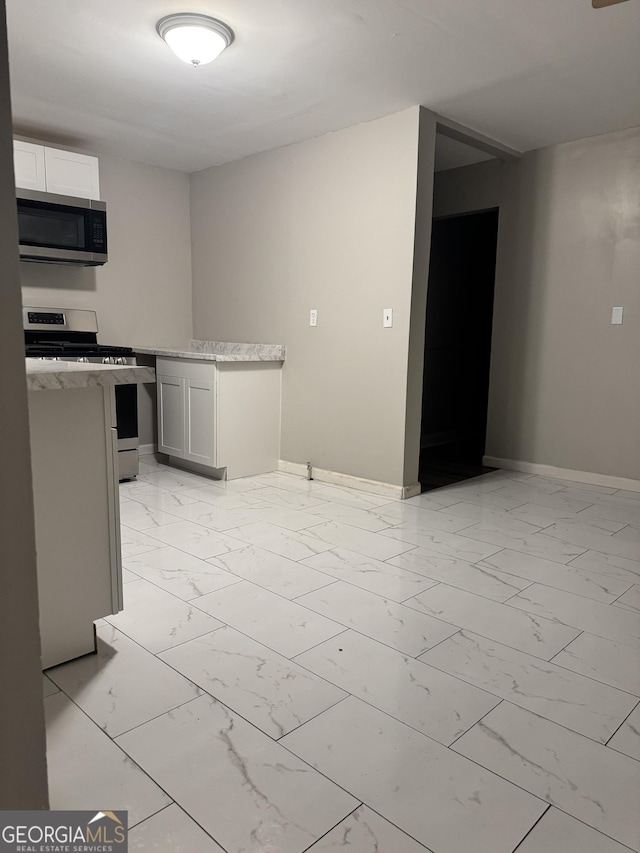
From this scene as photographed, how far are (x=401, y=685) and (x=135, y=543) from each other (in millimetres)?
1628

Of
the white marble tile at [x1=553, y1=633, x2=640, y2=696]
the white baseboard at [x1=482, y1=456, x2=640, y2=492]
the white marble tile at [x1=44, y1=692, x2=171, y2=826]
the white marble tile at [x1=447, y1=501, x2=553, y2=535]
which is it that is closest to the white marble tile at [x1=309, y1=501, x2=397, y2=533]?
the white marble tile at [x1=447, y1=501, x2=553, y2=535]

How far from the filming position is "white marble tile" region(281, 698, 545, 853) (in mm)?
1226

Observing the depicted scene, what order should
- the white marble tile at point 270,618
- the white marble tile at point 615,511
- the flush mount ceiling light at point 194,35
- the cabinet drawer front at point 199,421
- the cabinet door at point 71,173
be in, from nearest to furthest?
the white marble tile at point 270,618, the flush mount ceiling light at point 194,35, the white marble tile at point 615,511, the cabinet door at point 71,173, the cabinet drawer front at point 199,421

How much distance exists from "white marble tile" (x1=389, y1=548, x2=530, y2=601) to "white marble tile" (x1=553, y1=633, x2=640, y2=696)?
391 millimetres

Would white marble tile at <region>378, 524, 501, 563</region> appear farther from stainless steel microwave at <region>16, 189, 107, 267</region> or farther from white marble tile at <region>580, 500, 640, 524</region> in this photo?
stainless steel microwave at <region>16, 189, 107, 267</region>

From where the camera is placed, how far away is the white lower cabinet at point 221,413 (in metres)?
4.14

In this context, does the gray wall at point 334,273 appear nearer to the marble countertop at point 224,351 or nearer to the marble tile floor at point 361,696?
the marble countertop at point 224,351

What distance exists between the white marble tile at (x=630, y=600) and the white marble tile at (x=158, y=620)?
155 cm

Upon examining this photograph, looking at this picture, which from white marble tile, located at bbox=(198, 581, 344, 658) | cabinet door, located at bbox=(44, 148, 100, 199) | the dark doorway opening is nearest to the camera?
white marble tile, located at bbox=(198, 581, 344, 658)

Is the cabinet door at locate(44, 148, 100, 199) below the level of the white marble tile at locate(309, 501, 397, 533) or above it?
above

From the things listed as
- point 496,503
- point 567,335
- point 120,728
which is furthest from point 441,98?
point 120,728

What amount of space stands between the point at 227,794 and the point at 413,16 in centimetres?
282

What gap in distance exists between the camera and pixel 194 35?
2.60 m

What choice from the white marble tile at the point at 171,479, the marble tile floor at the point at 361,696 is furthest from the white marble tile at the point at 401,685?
the white marble tile at the point at 171,479
